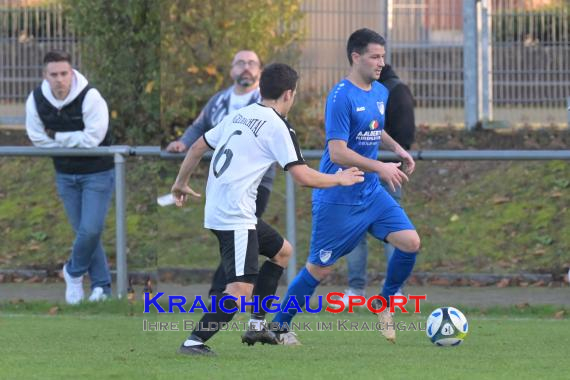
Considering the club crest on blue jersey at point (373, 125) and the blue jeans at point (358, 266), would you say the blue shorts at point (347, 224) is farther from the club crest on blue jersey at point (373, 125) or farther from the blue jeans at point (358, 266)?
the blue jeans at point (358, 266)

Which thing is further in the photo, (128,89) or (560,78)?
(560,78)

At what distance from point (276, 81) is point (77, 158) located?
13.1ft

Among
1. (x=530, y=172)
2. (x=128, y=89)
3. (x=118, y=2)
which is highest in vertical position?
(x=118, y=2)

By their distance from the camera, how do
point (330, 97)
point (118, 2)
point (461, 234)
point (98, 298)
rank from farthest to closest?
point (118, 2)
point (461, 234)
point (98, 298)
point (330, 97)

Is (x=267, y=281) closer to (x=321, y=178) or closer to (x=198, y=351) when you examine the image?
(x=198, y=351)

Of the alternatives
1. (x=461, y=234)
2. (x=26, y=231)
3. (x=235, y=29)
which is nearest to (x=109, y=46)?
(x=235, y=29)

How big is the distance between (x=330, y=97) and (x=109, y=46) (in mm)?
6845

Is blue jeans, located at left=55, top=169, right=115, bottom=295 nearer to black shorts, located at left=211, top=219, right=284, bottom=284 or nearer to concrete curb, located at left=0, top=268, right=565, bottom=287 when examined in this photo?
concrete curb, located at left=0, top=268, right=565, bottom=287

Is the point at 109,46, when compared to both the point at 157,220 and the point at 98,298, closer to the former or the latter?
the point at 157,220

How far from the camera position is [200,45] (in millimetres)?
15578

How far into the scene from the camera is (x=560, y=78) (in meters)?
16.3

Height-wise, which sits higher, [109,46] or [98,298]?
[109,46]

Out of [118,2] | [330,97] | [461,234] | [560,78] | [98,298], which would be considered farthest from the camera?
[560,78]

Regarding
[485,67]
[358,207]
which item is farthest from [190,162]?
[485,67]
